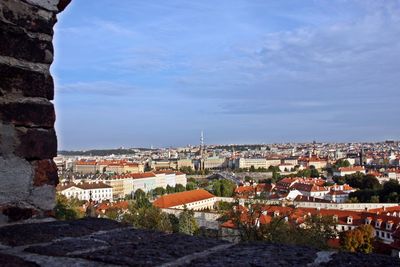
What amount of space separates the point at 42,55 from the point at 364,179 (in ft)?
208

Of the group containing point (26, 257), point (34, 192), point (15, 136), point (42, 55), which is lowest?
point (26, 257)

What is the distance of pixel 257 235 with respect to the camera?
968 centimetres

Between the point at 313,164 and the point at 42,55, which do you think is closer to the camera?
the point at 42,55

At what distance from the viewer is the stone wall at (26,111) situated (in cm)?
190

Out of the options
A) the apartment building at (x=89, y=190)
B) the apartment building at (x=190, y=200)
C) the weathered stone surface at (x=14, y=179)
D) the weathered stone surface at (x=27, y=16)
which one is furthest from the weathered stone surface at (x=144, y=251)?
the apartment building at (x=89, y=190)

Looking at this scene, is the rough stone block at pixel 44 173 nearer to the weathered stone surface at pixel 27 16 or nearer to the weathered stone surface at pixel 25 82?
the weathered stone surface at pixel 25 82

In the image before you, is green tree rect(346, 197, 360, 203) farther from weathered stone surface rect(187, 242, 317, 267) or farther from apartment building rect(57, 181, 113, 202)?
weathered stone surface rect(187, 242, 317, 267)

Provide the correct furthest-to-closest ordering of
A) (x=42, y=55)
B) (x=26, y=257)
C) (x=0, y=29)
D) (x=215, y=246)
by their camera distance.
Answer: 1. (x=42, y=55)
2. (x=0, y=29)
3. (x=215, y=246)
4. (x=26, y=257)

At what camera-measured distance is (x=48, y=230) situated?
1.81 metres

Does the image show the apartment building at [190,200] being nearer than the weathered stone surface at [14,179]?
No

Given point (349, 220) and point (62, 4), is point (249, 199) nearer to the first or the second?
point (62, 4)

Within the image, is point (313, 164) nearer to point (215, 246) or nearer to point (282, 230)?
point (282, 230)

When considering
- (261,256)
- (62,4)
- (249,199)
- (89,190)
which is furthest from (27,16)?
(89,190)

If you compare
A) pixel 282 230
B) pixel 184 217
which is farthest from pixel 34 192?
pixel 184 217
